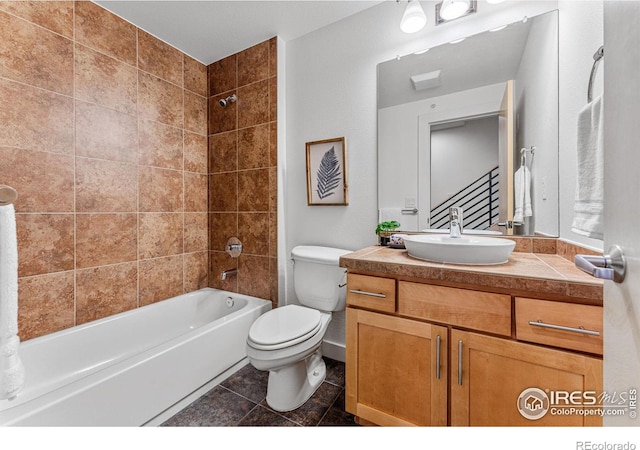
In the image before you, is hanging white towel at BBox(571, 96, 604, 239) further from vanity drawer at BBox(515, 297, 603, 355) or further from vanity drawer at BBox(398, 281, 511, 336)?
vanity drawer at BBox(398, 281, 511, 336)

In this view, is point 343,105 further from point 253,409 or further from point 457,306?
point 253,409

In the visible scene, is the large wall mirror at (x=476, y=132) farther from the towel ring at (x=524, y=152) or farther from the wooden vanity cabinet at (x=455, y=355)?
the wooden vanity cabinet at (x=455, y=355)

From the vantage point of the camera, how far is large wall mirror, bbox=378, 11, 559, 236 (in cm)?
134

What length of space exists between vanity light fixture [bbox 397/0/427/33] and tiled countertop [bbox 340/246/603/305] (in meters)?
1.27

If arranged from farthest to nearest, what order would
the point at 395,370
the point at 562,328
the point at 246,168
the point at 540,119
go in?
1. the point at 246,168
2. the point at 540,119
3. the point at 395,370
4. the point at 562,328

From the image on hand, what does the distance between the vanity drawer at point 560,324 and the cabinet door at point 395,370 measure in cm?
27

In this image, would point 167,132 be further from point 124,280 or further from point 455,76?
point 455,76

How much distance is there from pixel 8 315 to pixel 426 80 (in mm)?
2215

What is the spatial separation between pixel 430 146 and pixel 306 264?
1.06 meters

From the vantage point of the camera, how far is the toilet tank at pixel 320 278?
1.69 m

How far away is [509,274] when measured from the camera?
0.93m

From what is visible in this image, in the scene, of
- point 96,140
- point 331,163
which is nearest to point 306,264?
point 331,163

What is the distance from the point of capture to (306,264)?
1785 millimetres

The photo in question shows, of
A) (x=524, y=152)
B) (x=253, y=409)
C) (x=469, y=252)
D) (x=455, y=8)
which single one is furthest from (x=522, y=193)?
(x=253, y=409)
